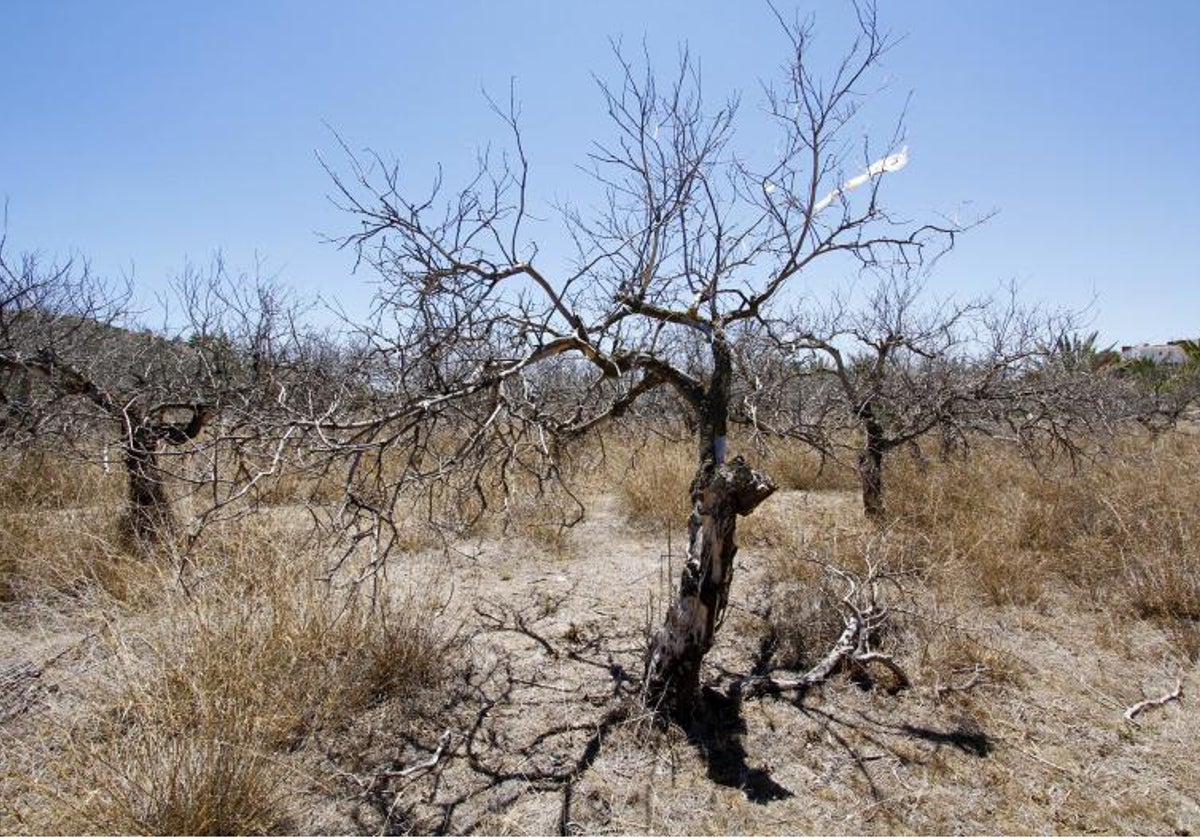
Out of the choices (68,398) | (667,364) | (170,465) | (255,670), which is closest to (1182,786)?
(667,364)

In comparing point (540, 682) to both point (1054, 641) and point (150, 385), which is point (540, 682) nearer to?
point (1054, 641)

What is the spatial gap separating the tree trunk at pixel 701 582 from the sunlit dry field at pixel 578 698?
6.9 inches

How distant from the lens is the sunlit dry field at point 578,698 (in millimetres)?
2293

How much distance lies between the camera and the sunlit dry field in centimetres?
229

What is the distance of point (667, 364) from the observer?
3016 millimetres

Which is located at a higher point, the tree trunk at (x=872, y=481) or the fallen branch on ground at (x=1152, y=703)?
the tree trunk at (x=872, y=481)

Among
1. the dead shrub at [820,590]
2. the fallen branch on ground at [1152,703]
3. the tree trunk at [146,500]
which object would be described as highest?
the tree trunk at [146,500]

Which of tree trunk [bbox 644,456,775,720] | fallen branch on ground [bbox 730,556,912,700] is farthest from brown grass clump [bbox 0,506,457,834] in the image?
Result: fallen branch on ground [bbox 730,556,912,700]

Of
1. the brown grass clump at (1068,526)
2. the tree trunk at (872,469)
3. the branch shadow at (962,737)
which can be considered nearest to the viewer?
the branch shadow at (962,737)

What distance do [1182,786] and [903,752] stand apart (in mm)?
981

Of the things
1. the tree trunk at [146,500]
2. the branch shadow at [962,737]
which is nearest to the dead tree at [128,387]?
the tree trunk at [146,500]

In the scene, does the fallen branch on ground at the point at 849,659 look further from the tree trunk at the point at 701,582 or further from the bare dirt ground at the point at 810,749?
the tree trunk at the point at 701,582

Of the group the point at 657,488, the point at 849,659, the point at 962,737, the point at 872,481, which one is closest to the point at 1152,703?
the point at 962,737

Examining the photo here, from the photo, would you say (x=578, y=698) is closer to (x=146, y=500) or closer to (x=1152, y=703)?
(x=1152, y=703)
